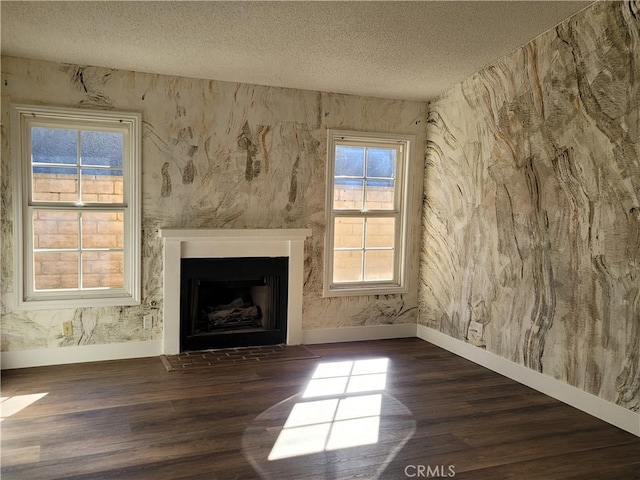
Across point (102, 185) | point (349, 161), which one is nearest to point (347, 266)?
point (349, 161)

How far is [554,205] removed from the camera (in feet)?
11.6

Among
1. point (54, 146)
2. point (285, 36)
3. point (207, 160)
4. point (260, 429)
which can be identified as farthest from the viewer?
point (207, 160)

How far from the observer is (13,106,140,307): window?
403 cm

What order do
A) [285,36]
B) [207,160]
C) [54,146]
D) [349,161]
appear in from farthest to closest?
Result: [349,161] < [207,160] < [54,146] < [285,36]

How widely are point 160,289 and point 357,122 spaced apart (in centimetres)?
236

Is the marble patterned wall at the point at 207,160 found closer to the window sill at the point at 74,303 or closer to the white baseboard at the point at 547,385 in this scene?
the window sill at the point at 74,303

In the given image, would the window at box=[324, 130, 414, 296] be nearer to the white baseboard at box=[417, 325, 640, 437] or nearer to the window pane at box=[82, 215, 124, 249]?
the white baseboard at box=[417, 325, 640, 437]

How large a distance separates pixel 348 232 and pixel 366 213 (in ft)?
0.85

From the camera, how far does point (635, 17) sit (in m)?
2.94

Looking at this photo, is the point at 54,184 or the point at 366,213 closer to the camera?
the point at 54,184

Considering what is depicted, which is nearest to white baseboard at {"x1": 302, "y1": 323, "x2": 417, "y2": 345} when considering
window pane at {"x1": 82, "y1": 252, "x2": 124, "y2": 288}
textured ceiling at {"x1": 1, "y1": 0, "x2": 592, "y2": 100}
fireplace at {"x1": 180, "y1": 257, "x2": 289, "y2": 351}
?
fireplace at {"x1": 180, "y1": 257, "x2": 289, "y2": 351}

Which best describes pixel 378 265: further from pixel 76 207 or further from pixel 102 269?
pixel 76 207

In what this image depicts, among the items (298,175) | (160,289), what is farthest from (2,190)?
(298,175)

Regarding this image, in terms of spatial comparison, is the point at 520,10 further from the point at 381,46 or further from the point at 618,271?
the point at 618,271
